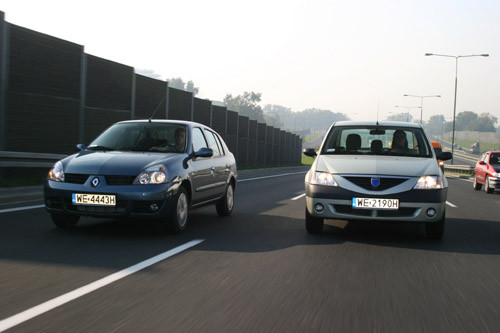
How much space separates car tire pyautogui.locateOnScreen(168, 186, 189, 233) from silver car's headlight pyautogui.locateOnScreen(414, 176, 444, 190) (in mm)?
3082

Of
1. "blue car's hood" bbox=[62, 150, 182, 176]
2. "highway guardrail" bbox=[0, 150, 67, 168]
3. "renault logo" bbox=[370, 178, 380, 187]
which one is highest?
"blue car's hood" bbox=[62, 150, 182, 176]

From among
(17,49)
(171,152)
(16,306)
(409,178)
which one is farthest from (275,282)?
(17,49)

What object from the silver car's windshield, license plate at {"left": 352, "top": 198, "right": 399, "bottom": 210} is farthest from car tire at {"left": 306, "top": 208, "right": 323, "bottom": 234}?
the silver car's windshield

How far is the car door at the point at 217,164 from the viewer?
962 centimetres

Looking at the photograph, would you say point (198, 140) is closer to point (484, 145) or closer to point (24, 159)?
point (24, 159)

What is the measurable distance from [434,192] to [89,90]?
11.9m

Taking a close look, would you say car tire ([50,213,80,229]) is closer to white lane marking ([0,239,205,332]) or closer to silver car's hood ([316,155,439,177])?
white lane marking ([0,239,205,332])

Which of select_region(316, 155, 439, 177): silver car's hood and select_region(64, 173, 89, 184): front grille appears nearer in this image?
select_region(64, 173, 89, 184): front grille

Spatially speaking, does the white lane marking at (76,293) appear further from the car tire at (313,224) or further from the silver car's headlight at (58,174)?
the car tire at (313,224)

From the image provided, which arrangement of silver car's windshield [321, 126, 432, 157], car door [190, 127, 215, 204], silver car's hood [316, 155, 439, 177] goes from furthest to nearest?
1. silver car's windshield [321, 126, 432, 157]
2. car door [190, 127, 215, 204]
3. silver car's hood [316, 155, 439, 177]

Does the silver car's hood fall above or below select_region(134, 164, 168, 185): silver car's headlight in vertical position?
above

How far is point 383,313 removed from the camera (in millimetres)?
4363

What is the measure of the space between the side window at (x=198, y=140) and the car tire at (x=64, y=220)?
2.05 meters

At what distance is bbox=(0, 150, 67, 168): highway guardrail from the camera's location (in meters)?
11.4
